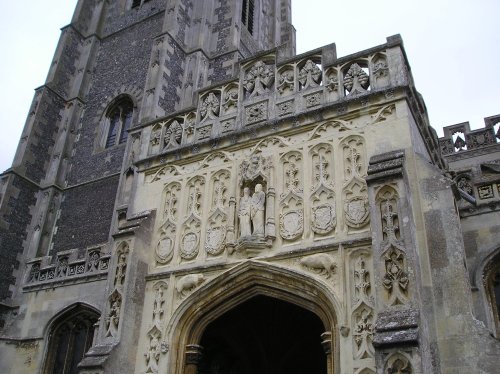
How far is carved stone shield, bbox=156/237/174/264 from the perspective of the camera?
9.47 meters

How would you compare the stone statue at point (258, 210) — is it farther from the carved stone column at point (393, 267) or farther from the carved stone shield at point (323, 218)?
the carved stone column at point (393, 267)

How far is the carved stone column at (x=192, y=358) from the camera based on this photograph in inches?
337

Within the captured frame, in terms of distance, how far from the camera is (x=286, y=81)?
10055 mm

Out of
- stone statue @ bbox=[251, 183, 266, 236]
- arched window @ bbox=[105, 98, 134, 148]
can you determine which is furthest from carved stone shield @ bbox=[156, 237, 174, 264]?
arched window @ bbox=[105, 98, 134, 148]

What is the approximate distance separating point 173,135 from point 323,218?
4.05 meters

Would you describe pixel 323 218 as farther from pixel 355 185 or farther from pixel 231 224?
pixel 231 224

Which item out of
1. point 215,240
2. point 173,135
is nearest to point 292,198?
point 215,240

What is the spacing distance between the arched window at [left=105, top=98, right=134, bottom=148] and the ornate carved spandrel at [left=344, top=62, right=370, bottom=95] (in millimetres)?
12085

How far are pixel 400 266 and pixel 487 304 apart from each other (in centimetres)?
314

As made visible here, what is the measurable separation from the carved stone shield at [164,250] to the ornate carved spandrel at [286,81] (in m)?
3.44

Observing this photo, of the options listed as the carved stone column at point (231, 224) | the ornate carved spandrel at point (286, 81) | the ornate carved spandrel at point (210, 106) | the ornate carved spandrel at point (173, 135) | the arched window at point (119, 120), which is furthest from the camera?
the arched window at point (119, 120)

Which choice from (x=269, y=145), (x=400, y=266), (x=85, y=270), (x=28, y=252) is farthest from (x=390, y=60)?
(x=28, y=252)

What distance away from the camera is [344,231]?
801 centimetres

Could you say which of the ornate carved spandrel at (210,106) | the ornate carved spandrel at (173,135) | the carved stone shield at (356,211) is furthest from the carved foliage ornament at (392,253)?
the ornate carved spandrel at (173,135)
